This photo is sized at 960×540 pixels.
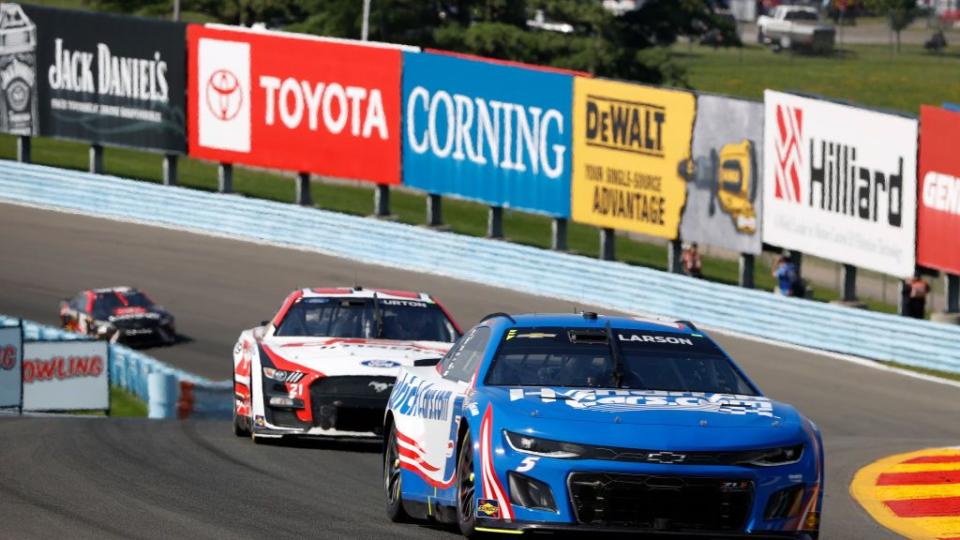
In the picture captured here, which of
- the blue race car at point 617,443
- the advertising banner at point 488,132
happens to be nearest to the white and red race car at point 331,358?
the blue race car at point 617,443

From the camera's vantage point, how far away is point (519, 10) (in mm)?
75188

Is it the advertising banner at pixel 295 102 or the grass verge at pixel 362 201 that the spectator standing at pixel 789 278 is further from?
the grass verge at pixel 362 201

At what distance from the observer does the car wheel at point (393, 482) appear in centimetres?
1091

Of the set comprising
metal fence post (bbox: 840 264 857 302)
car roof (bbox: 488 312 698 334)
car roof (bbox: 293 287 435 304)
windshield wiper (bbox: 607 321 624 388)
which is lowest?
metal fence post (bbox: 840 264 857 302)

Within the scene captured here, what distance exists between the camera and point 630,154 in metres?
33.1

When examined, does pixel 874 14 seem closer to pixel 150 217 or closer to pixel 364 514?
pixel 150 217

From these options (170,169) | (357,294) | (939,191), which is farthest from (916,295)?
(170,169)

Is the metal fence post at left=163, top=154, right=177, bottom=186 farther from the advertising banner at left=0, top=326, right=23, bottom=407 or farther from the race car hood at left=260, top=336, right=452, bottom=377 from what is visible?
the race car hood at left=260, top=336, right=452, bottom=377

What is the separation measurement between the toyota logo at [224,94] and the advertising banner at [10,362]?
16.2 m

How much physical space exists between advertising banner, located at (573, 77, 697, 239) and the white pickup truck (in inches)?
2435

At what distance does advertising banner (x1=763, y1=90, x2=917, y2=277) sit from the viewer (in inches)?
1123

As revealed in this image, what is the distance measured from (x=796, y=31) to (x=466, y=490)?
286ft

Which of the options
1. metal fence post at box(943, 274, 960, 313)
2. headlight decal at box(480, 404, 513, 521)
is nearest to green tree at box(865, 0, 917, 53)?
metal fence post at box(943, 274, 960, 313)

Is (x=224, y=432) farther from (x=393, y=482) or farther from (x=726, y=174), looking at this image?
(x=726, y=174)
